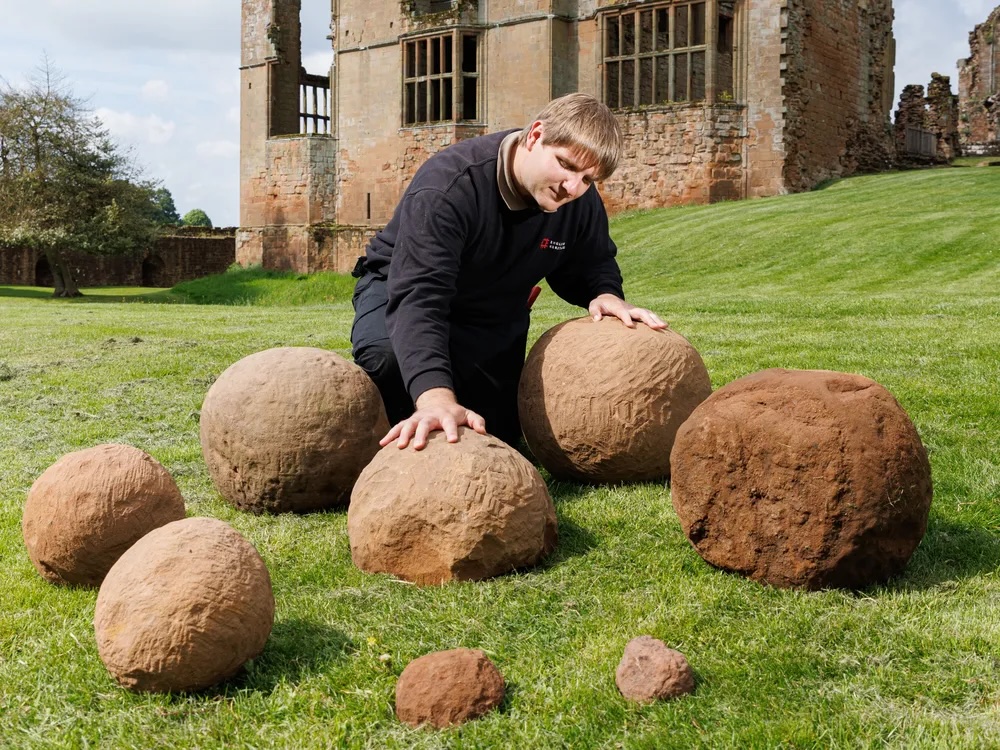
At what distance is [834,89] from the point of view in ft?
85.8

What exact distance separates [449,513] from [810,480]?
1319 millimetres

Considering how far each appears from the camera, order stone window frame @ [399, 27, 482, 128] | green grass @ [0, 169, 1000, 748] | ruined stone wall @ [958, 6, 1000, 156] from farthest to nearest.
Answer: ruined stone wall @ [958, 6, 1000, 156] < stone window frame @ [399, 27, 482, 128] < green grass @ [0, 169, 1000, 748]

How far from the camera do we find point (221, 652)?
10.00 feet

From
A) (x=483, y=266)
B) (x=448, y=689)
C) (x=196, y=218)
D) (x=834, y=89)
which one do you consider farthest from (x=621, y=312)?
(x=196, y=218)

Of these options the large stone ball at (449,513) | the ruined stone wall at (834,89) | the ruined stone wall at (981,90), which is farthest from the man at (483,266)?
A: the ruined stone wall at (981,90)

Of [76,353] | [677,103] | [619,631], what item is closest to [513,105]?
[677,103]

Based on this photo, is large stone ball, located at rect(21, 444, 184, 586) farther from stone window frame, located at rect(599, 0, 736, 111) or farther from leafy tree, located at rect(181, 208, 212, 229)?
leafy tree, located at rect(181, 208, 212, 229)

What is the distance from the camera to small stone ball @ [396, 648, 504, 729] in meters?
2.82

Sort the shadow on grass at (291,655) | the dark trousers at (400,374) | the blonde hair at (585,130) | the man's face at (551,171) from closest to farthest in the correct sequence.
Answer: the shadow on grass at (291,655) < the blonde hair at (585,130) < the man's face at (551,171) < the dark trousers at (400,374)

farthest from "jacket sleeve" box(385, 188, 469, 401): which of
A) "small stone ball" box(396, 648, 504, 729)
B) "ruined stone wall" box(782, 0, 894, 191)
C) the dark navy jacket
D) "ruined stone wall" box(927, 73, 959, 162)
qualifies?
"ruined stone wall" box(927, 73, 959, 162)

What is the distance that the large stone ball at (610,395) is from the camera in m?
4.77

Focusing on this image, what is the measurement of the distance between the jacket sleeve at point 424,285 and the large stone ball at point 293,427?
55 cm

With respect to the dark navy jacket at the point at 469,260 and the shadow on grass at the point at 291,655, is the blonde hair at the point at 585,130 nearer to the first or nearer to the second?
the dark navy jacket at the point at 469,260

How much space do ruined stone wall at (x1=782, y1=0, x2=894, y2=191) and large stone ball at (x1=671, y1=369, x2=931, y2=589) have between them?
22.0 m
